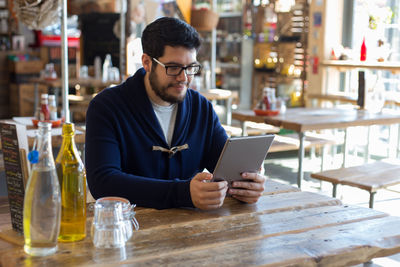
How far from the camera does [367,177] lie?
3.53m

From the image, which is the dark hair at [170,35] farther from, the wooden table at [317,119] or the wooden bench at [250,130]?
the wooden bench at [250,130]

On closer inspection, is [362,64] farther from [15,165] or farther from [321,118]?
[15,165]

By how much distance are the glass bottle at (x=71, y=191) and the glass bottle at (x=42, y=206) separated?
0.33 feet

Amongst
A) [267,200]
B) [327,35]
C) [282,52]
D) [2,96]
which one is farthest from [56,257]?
[2,96]

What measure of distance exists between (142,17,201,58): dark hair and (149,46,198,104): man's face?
19mm

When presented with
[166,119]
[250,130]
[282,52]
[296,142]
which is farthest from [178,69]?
[282,52]

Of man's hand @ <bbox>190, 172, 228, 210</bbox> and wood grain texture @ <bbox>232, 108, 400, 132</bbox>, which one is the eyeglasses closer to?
man's hand @ <bbox>190, 172, 228, 210</bbox>

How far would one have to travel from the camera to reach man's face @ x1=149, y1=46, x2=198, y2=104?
2.06 meters

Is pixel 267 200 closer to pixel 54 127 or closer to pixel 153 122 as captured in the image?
pixel 153 122

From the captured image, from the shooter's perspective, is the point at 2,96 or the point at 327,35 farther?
the point at 2,96

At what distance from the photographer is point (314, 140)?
5.03 m

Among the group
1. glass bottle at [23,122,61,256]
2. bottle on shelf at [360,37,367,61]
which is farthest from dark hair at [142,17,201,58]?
bottle on shelf at [360,37,367,61]

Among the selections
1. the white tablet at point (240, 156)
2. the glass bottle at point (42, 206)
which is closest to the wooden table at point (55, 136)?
the white tablet at point (240, 156)

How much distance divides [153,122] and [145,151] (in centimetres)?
11
